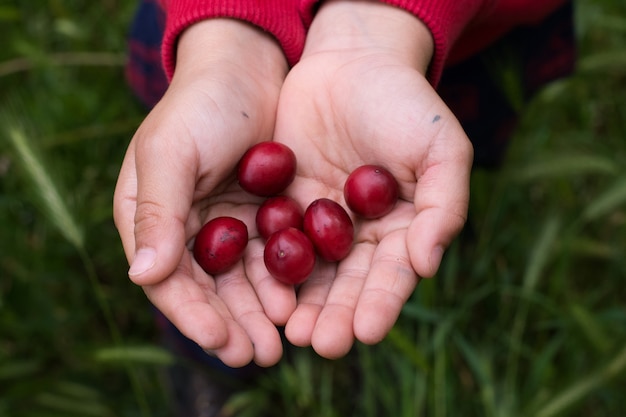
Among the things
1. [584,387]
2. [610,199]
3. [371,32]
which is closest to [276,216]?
[371,32]

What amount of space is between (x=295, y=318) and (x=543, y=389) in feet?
4.63

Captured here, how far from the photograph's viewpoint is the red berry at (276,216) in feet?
8.32

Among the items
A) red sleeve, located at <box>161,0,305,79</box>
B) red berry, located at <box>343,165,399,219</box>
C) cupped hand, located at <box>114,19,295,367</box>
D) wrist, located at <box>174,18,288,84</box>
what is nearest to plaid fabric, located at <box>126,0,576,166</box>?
red sleeve, located at <box>161,0,305,79</box>

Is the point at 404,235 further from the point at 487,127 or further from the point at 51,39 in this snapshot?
the point at 51,39

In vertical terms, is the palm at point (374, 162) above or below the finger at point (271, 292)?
above

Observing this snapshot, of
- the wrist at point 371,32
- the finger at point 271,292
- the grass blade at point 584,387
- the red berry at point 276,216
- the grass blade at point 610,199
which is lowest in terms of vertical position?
the grass blade at point 584,387

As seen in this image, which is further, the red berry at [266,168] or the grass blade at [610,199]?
the grass blade at [610,199]

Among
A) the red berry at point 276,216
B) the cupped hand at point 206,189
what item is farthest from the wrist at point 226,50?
the red berry at point 276,216

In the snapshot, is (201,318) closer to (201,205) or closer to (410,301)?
(201,205)

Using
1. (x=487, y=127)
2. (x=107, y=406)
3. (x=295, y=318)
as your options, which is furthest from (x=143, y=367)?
(x=487, y=127)

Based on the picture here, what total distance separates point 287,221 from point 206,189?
305 mm

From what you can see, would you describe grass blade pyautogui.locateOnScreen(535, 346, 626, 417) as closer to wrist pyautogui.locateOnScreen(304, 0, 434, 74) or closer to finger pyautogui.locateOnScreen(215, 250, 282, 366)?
finger pyautogui.locateOnScreen(215, 250, 282, 366)

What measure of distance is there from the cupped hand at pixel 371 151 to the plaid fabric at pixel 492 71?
1.68ft

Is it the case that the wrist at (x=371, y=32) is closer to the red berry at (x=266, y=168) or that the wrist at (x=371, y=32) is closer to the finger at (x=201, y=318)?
the red berry at (x=266, y=168)
